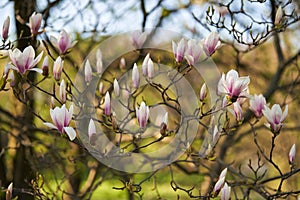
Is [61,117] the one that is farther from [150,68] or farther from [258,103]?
[258,103]

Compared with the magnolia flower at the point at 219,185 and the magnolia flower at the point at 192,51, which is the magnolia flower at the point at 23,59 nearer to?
the magnolia flower at the point at 192,51

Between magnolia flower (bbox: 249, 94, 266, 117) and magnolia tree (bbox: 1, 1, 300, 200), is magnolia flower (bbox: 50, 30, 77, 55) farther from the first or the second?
magnolia flower (bbox: 249, 94, 266, 117)

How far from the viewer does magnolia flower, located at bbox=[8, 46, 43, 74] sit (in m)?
1.22

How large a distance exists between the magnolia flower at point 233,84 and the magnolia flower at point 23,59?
431mm

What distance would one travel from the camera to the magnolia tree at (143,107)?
50.1 inches

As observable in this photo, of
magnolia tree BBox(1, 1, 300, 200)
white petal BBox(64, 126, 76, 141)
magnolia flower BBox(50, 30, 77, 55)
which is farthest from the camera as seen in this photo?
magnolia flower BBox(50, 30, 77, 55)

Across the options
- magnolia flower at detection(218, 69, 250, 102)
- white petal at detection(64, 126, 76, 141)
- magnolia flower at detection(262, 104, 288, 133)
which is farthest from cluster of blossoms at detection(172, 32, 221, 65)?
white petal at detection(64, 126, 76, 141)

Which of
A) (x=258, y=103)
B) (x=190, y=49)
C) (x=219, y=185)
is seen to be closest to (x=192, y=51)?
(x=190, y=49)

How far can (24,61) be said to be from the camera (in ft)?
4.03

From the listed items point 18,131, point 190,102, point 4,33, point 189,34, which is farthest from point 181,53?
point 189,34

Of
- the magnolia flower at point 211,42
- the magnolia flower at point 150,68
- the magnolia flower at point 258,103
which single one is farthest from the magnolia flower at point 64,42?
the magnolia flower at point 258,103

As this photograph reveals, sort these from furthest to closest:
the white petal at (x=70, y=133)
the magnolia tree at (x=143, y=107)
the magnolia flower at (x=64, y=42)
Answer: the magnolia flower at (x=64, y=42)
the magnolia tree at (x=143, y=107)
the white petal at (x=70, y=133)

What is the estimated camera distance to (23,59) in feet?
4.02

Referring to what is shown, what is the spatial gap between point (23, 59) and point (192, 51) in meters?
0.41
